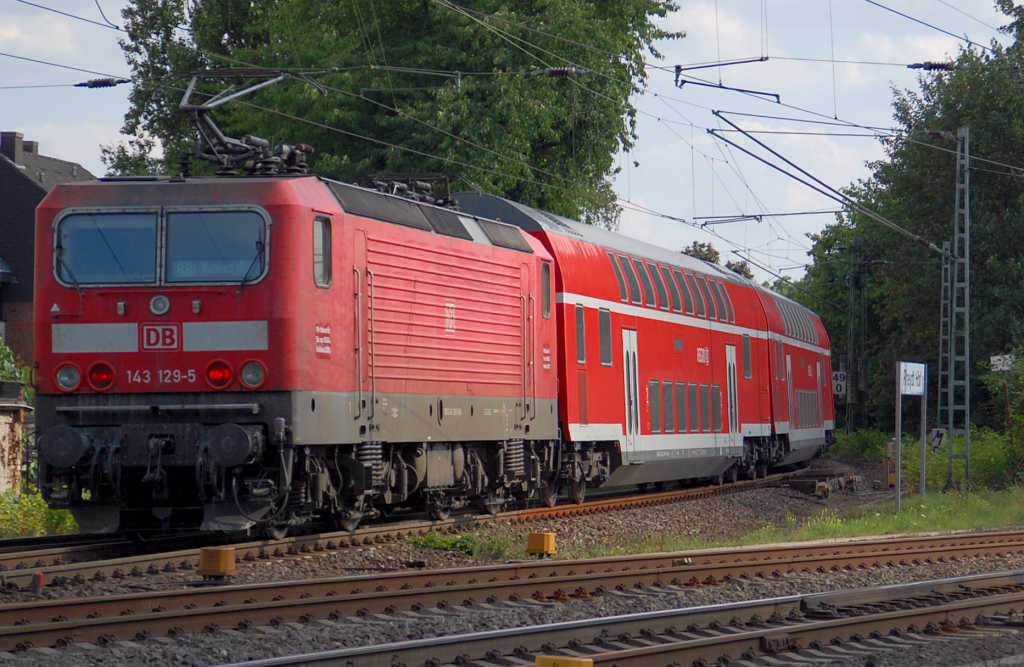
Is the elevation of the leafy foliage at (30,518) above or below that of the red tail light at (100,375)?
below

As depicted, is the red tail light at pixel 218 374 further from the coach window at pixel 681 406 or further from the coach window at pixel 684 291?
the coach window at pixel 684 291

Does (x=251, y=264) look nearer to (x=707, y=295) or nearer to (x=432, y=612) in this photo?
(x=432, y=612)

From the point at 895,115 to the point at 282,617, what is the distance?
1416 inches

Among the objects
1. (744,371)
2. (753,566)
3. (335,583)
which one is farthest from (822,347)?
(335,583)

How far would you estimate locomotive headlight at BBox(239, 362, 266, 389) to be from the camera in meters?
12.0

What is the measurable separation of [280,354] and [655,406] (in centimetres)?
1151

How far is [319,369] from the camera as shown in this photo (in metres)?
12.4

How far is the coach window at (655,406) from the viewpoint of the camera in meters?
22.2

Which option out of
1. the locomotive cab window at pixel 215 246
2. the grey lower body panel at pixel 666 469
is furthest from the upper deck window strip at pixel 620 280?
the locomotive cab window at pixel 215 246

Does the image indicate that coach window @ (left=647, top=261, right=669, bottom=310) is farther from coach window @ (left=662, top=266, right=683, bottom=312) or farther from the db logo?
the db logo

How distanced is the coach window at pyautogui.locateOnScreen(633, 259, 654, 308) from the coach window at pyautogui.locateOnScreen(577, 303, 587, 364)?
299 centimetres

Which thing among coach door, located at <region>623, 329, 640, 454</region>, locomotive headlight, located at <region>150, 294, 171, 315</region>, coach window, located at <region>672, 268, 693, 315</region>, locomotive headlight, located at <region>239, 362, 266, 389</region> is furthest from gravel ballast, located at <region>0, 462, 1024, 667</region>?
coach window, located at <region>672, 268, 693, 315</region>

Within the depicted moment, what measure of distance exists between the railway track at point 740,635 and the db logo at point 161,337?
5.47 m

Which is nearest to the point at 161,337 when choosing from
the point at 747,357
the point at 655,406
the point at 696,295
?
the point at 655,406
